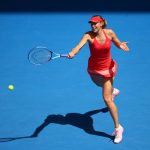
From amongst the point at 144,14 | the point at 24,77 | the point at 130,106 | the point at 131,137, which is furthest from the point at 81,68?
the point at 144,14

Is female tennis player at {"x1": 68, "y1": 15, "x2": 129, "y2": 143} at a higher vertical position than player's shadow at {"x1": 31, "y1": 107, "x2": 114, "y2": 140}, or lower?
higher

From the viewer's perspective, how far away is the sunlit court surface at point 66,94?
16.8ft

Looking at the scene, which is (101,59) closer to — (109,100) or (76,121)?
(109,100)

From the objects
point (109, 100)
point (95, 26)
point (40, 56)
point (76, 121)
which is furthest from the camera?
point (76, 121)

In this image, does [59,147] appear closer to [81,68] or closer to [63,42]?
[81,68]

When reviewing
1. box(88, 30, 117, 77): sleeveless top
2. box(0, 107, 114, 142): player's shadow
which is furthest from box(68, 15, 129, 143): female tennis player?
box(0, 107, 114, 142): player's shadow

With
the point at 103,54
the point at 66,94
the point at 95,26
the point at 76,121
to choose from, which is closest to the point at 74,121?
the point at 76,121

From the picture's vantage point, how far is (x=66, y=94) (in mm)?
6066

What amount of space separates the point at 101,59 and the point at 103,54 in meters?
0.07

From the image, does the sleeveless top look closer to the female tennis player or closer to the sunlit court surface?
the female tennis player

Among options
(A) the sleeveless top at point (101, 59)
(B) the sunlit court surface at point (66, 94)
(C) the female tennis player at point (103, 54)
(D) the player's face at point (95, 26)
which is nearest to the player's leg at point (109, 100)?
(C) the female tennis player at point (103, 54)

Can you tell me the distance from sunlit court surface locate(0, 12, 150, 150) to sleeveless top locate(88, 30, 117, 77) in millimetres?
825

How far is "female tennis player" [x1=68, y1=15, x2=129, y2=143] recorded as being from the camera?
15.4 feet

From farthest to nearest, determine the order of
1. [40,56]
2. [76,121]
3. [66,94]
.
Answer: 1. [66,94]
2. [76,121]
3. [40,56]
